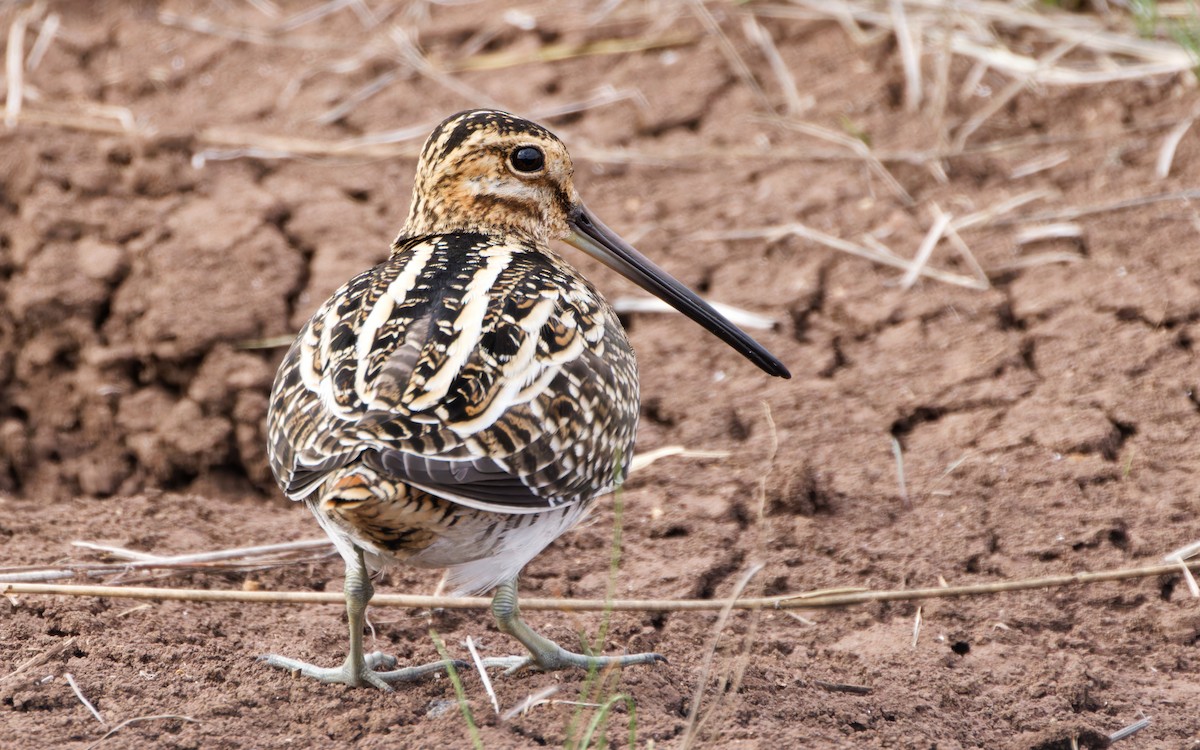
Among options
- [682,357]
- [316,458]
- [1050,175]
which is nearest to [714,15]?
[1050,175]

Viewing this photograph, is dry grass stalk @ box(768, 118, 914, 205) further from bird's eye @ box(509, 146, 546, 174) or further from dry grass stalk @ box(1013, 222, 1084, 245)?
bird's eye @ box(509, 146, 546, 174)

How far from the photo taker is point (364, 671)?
3.40m

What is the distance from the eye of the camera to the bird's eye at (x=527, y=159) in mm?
3852

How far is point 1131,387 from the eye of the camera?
4.55 meters

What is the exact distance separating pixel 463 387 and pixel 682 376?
74.2 inches

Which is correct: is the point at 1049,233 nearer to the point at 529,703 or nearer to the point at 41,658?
the point at 529,703

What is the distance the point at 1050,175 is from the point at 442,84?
2569 millimetres

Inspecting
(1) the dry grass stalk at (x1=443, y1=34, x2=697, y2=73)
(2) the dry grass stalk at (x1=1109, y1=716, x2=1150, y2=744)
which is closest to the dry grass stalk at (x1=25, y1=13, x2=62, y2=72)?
(1) the dry grass stalk at (x1=443, y1=34, x2=697, y2=73)

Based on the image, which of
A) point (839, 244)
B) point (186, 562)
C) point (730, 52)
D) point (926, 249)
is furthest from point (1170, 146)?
point (186, 562)

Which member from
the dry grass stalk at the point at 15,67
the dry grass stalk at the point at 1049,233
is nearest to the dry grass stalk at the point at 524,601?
the dry grass stalk at the point at 1049,233

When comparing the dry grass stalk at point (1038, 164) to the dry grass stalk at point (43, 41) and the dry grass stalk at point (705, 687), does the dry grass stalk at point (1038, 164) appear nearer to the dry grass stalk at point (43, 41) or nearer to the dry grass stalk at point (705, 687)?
the dry grass stalk at point (705, 687)

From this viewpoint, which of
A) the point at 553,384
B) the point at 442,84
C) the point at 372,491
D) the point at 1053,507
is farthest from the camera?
the point at 442,84

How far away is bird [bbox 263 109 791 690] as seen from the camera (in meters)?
2.98

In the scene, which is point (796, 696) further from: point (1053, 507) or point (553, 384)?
point (1053, 507)
